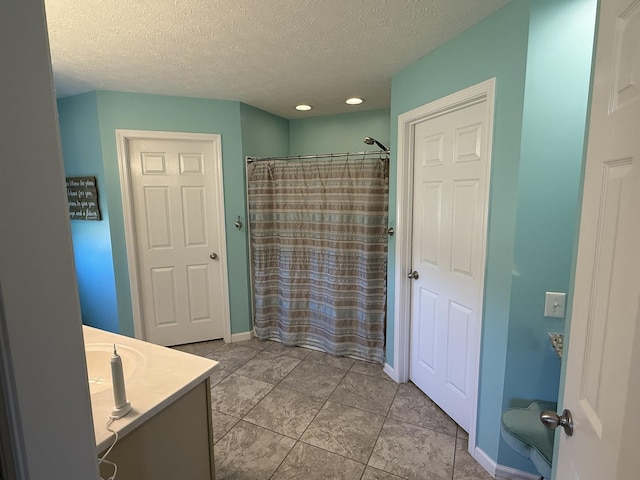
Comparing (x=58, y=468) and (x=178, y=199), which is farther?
(x=178, y=199)

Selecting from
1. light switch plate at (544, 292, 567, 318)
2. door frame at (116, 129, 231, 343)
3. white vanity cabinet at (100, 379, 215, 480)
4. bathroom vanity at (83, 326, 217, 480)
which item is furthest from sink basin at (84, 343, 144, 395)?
light switch plate at (544, 292, 567, 318)

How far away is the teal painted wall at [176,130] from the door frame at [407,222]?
1.54 meters

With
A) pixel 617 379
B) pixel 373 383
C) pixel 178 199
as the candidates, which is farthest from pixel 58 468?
pixel 178 199

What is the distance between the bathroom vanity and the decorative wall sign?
1752 mm

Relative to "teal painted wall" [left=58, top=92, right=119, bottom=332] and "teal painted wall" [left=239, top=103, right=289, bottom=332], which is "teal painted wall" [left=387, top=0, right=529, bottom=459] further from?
"teal painted wall" [left=58, top=92, right=119, bottom=332]

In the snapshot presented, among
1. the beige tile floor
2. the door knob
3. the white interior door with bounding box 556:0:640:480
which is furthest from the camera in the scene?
the beige tile floor

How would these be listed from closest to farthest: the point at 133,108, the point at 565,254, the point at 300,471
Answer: the point at 565,254 → the point at 300,471 → the point at 133,108

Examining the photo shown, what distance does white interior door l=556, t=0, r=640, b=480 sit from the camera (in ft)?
1.78

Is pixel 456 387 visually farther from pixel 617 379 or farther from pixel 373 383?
pixel 617 379

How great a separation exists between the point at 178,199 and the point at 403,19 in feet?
7.59

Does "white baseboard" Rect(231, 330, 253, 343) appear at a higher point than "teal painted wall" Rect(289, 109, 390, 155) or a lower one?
lower

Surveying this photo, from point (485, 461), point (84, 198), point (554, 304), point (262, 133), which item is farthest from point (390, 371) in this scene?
point (84, 198)

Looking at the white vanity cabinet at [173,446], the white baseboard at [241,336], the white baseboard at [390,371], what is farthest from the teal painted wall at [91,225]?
the white baseboard at [390,371]

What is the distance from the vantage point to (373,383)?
252 cm
